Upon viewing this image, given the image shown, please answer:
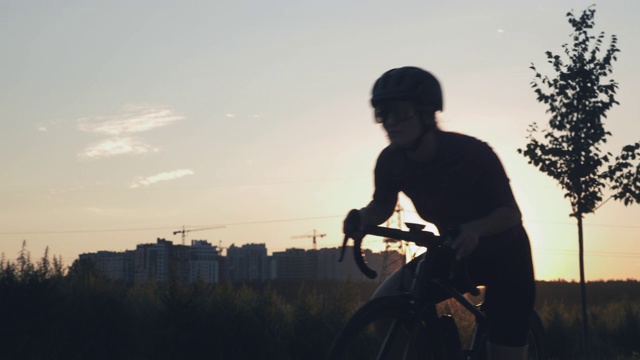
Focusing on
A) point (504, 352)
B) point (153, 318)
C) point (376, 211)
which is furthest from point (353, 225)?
point (153, 318)

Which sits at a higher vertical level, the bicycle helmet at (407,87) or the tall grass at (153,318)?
the bicycle helmet at (407,87)

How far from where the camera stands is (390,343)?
13.3ft

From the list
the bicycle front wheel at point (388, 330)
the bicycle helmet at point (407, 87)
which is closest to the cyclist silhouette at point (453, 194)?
the bicycle helmet at point (407, 87)

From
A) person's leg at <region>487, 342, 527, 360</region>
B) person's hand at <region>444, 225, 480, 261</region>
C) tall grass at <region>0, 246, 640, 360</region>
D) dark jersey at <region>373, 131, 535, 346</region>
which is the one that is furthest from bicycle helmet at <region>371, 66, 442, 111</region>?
tall grass at <region>0, 246, 640, 360</region>

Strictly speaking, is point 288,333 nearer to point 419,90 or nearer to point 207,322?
point 207,322

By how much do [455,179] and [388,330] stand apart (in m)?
0.93

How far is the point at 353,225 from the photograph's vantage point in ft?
14.9

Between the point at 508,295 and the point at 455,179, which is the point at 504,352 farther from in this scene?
the point at 455,179

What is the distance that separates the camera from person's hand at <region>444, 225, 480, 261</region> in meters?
4.16

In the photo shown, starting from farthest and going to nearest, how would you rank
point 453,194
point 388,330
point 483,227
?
point 453,194 < point 483,227 < point 388,330

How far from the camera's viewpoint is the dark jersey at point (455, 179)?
15.1 ft

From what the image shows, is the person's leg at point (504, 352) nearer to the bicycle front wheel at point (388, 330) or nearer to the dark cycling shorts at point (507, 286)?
the dark cycling shorts at point (507, 286)

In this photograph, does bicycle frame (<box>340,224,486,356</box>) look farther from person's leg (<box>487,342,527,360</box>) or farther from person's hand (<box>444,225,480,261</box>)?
person's leg (<box>487,342,527,360</box>)

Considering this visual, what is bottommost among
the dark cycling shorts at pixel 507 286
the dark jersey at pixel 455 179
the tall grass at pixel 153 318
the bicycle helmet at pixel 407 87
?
→ the tall grass at pixel 153 318
